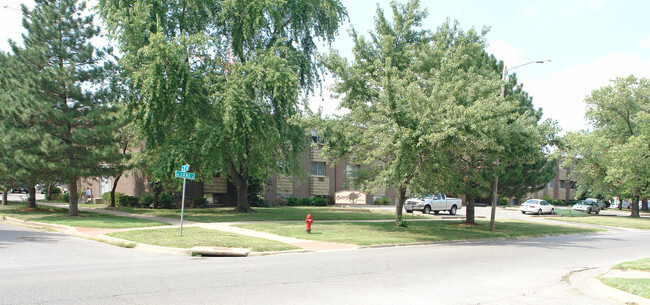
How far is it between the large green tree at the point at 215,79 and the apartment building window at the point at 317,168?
1565 cm

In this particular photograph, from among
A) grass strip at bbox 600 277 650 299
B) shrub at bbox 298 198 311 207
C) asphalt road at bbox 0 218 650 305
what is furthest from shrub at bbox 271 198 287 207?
grass strip at bbox 600 277 650 299

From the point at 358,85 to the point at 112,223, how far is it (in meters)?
12.4

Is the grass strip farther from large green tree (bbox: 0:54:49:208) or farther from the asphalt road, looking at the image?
large green tree (bbox: 0:54:49:208)

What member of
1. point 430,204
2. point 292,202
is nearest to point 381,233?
point 430,204

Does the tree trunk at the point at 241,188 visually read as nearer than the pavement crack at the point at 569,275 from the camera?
No

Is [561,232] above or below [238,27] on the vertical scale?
below

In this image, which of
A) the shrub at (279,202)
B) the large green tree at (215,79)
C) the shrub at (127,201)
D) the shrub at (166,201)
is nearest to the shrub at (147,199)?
the shrub at (166,201)

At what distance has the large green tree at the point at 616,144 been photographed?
42656mm

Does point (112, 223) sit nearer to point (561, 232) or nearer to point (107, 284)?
point (107, 284)

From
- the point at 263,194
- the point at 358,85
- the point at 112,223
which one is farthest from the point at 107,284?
the point at 263,194

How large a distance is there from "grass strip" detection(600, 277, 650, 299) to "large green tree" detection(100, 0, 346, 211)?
54.4 ft

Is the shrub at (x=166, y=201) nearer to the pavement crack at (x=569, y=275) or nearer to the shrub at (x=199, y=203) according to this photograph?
the shrub at (x=199, y=203)

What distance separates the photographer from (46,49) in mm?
22562

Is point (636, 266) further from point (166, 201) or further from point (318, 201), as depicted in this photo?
point (318, 201)
